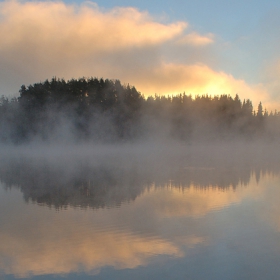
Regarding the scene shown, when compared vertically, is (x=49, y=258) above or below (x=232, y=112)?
below

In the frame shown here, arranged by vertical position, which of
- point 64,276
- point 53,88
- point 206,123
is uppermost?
point 53,88

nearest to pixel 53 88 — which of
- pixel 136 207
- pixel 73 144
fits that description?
pixel 73 144

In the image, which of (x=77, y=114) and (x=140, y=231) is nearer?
(x=140, y=231)

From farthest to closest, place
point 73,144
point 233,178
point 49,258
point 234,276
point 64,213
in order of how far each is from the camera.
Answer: point 73,144 → point 233,178 → point 64,213 → point 49,258 → point 234,276

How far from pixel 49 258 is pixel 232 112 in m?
47.7

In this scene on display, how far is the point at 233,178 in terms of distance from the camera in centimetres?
1161

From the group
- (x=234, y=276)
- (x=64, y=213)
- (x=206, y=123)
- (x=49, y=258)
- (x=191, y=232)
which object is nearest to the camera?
(x=234, y=276)

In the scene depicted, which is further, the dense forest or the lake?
the dense forest

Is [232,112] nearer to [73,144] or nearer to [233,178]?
[73,144]

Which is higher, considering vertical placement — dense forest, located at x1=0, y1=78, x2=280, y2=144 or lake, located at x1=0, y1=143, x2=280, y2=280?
dense forest, located at x1=0, y1=78, x2=280, y2=144

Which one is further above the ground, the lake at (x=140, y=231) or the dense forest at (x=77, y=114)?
the dense forest at (x=77, y=114)

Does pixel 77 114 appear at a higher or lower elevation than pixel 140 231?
higher

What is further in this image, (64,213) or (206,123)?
(206,123)

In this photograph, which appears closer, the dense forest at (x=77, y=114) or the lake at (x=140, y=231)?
the lake at (x=140, y=231)
